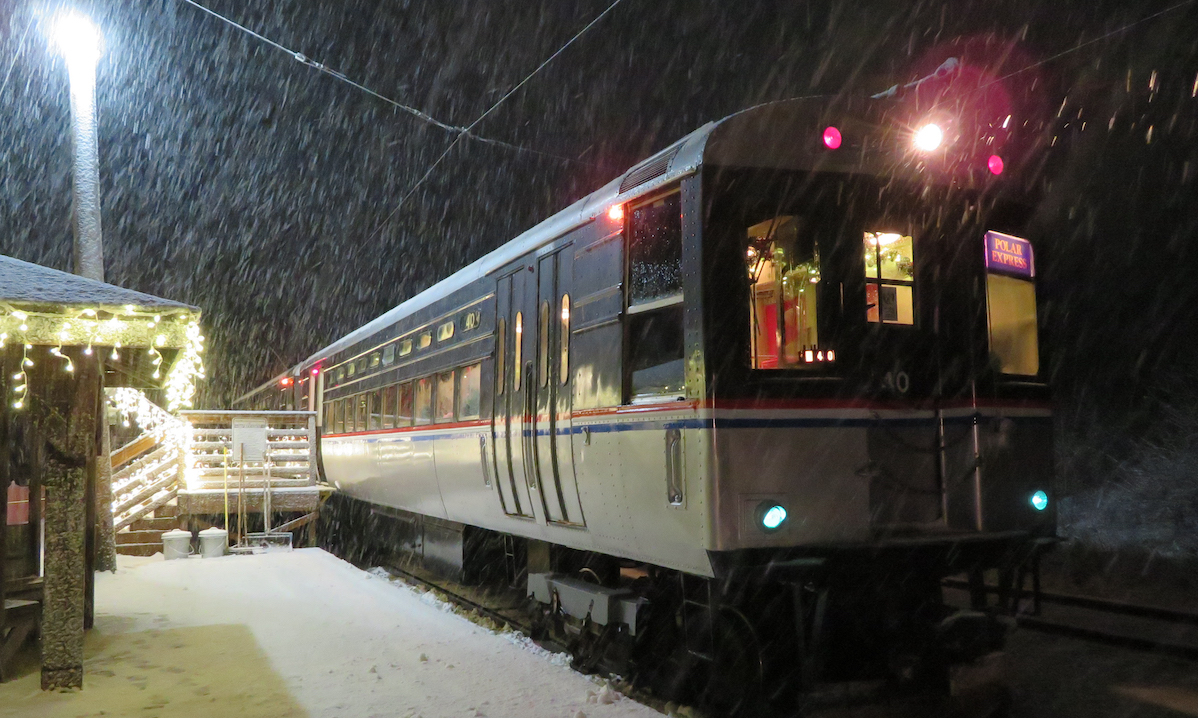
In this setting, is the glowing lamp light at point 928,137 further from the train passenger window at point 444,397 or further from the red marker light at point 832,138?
the train passenger window at point 444,397

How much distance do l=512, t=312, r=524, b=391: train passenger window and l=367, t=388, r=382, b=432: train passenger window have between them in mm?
5444

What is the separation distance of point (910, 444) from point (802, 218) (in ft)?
4.84

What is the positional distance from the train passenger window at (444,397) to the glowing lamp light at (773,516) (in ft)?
16.0

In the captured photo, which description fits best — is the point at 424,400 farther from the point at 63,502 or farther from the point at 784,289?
the point at 784,289

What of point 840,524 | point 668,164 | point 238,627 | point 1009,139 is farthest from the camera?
point 238,627

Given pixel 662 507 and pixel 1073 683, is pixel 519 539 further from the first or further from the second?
pixel 1073 683

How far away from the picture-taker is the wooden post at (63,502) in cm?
612

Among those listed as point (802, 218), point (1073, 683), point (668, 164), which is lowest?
point (1073, 683)

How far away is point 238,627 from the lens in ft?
26.6

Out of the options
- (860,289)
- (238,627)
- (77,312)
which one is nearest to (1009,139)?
(860,289)

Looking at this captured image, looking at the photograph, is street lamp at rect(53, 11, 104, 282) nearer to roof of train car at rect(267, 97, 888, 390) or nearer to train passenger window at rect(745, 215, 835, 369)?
roof of train car at rect(267, 97, 888, 390)

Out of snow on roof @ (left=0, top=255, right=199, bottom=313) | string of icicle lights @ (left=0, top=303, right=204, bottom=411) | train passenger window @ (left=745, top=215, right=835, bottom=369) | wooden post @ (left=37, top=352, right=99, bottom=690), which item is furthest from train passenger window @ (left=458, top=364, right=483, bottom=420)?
train passenger window @ (left=745, top=215, right=835, bottom=369)

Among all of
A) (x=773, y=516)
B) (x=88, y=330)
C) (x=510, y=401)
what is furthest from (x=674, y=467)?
(x=88, y=330)

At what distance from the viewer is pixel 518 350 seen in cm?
787
